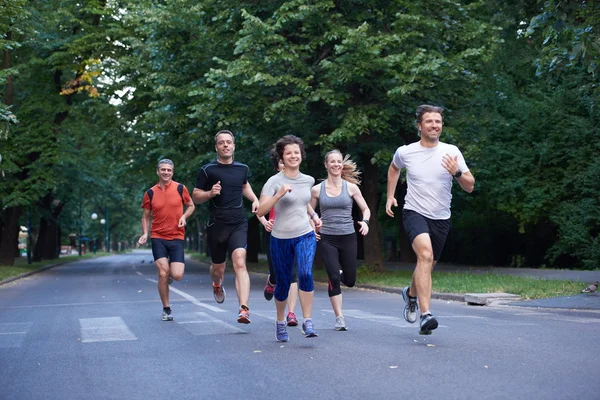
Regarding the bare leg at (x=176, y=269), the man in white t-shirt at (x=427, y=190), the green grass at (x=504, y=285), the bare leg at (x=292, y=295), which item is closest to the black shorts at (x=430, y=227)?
the man in white t-shirt at (x=427, y=190)

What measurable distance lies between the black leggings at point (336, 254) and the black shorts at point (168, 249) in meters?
2.75

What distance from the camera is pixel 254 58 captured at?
21531 mm

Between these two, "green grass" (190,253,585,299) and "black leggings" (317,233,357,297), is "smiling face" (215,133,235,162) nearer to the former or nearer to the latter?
"black leggings" (317,233,357,297)

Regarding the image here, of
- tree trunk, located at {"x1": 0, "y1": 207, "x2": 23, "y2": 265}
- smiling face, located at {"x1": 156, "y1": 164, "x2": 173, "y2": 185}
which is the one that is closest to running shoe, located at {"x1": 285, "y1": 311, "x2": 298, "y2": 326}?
smiling face, located at {"x1": 156, "y1": 164, "x2": 173, "y2": 185}

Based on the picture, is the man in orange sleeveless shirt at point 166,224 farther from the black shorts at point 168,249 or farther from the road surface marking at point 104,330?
the road surface marking at point 104,330

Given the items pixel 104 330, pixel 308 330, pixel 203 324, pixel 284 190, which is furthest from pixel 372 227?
pixel 284 190

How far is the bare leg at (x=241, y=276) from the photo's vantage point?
10.3 meters

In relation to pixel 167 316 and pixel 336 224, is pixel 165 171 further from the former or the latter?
pixel 336 224

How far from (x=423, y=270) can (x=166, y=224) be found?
4.31 m

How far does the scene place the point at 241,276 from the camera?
10.5m

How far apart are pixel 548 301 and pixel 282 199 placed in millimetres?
7379

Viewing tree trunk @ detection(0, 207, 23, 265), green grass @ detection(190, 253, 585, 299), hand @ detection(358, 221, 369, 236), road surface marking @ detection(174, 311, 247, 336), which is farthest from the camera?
tree trunk @ detection(0, 207, 23, 265)

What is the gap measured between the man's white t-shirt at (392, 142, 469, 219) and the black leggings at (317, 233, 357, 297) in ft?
3.57

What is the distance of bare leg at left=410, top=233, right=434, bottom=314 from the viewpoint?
873cm
